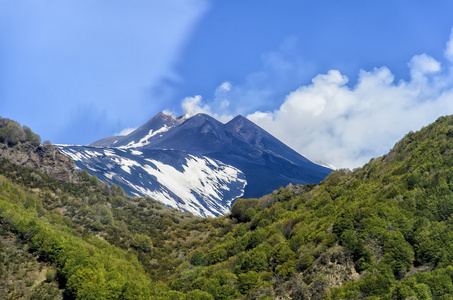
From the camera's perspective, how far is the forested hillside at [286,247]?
44750mm

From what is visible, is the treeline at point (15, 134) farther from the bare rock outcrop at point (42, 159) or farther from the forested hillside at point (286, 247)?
the forested hillside at point (286, 247)

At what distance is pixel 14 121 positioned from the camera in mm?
108500

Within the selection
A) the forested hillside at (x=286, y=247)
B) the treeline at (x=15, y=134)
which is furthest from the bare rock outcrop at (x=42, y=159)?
the forested hillside at (x=286, y=247)

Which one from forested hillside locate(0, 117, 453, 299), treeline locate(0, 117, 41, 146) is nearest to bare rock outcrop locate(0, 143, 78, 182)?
treeline locate(0, 117, 41, 146)

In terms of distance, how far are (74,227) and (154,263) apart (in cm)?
1983

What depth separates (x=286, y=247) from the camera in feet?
192

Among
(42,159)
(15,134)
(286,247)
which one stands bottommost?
(286,247)

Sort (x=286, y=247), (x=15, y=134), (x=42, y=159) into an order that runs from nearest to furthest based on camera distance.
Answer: (x=286, y=247) → (x=15, y=134) → (x=42, y=159)

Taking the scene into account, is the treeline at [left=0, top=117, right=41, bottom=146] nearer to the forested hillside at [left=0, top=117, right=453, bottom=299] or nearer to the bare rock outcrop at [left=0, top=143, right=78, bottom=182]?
the bare rock outcrop at [left=0, top=143, right=78, bottom=182]

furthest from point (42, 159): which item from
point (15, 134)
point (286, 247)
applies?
point (286, 247)

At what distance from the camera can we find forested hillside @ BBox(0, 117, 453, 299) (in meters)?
44.8

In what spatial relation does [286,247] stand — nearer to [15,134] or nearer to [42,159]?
[42,159]

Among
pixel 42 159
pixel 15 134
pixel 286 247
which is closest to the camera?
pixel 286 247

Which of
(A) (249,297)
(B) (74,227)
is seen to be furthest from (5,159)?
(A) (249,297)
